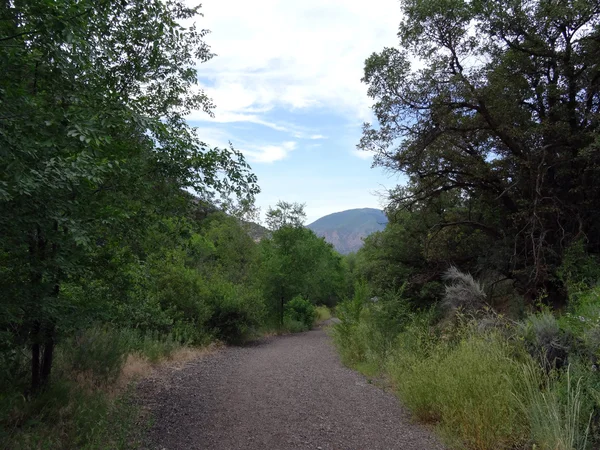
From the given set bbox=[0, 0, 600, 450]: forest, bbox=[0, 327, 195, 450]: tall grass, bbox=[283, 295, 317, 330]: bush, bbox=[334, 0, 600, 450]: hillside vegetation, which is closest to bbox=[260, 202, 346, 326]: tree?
bbox=[283, 295, 317, 330]: bush

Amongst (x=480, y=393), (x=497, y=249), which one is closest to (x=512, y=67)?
(x=497, y=249)

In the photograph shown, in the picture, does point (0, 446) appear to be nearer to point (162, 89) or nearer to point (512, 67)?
point (162, 89)

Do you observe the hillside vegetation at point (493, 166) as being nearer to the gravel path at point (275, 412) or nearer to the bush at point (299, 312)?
the gravel path at point (275, 412)

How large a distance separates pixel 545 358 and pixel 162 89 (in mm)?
7132

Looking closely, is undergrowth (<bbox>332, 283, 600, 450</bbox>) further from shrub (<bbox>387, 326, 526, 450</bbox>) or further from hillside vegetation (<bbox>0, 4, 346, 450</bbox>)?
hillside vegetation (<bbox>0, 4, 346, 450</bbox>)

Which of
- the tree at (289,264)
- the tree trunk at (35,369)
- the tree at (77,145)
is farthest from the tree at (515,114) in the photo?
the tree at (289,264)

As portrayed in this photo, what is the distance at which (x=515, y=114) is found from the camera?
1223cm

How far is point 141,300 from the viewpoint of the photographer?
6.78 m

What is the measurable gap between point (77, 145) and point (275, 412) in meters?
4.92

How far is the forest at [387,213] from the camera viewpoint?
400cm

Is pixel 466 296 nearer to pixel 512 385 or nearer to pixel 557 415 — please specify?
pixel 512 385

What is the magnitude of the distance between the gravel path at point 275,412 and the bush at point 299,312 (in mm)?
19801

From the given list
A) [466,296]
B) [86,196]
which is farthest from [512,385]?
[86,196]

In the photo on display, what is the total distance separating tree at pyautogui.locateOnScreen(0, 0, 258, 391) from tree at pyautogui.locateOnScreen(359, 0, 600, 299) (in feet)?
24.9
